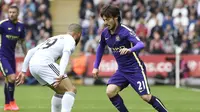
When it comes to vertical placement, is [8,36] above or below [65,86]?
above

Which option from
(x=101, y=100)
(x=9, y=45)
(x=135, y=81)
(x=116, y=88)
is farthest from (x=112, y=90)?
(x=101, y=100)

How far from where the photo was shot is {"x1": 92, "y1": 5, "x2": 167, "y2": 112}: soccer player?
1095 centimetres

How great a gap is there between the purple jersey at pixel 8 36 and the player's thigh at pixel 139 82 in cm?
458

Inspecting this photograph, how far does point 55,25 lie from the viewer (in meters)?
28.9

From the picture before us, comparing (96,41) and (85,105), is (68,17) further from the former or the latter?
(85,105)

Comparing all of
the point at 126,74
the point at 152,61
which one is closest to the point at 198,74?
the point at 152,61

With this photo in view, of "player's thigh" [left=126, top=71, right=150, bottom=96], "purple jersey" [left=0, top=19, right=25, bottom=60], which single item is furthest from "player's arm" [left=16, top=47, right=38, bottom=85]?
"purple jersey" [left=0, top=19, right=25, bottom=60]

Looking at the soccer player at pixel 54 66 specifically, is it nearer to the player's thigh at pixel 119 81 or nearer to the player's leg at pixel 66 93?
the player's leg at pixel 66 93

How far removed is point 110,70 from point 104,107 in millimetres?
9486

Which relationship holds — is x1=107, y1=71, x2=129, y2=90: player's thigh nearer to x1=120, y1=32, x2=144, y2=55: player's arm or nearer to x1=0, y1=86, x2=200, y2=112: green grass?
x1=120, y1=32, x2=144, y2=55: player's arm

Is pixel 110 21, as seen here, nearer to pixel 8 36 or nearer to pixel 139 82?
pixel 139 82

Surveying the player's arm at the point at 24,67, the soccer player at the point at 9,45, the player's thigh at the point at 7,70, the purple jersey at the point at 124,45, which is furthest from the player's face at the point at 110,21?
the player's thigh at the point at 7,70

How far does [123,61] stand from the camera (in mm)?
11234

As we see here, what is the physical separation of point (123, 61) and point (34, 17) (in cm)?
1675
